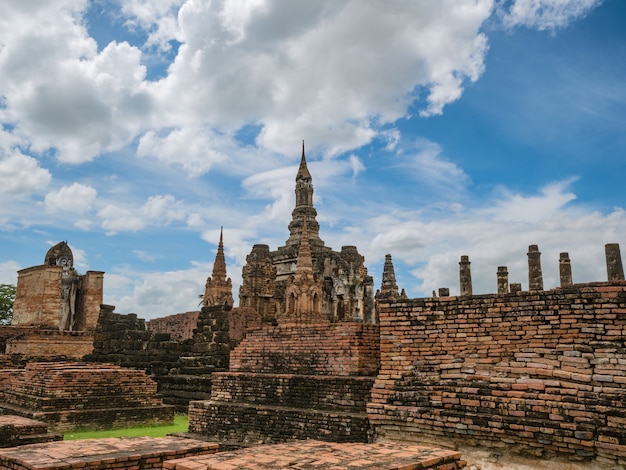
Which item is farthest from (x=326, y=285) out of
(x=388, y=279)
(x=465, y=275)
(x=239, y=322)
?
(x=239, y=322)

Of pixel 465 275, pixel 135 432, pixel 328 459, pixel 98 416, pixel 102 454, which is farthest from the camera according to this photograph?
pixel 465 275

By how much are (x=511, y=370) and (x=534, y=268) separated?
17.5 metres

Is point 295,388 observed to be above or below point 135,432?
above

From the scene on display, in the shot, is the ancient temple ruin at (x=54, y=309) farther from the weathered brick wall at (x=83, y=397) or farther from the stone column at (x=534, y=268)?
the stone column at (x=534, y=268)

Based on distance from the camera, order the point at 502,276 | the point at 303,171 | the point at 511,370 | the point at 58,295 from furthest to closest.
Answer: the point at 303,171 < the point at 502,276 < the point at 58,295 < the point at 511,370

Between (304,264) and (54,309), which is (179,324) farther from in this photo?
(304,264)

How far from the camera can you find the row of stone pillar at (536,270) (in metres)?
18.5

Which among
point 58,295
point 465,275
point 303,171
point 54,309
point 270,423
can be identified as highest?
point 303,171

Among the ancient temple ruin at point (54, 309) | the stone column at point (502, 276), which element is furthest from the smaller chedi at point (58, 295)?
the stone column at point (502, 276)

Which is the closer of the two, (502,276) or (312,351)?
(312,351)

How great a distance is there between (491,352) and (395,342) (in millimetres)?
1255

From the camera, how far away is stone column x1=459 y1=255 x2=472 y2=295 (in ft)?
77.7

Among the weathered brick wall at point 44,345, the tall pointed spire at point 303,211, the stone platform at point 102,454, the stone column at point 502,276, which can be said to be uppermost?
the tall pointed spire at point 303,211

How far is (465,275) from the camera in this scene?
78.5 feet
